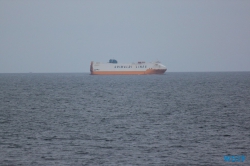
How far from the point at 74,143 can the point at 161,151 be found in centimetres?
601

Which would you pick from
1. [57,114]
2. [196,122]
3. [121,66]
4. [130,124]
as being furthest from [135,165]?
[121,66]

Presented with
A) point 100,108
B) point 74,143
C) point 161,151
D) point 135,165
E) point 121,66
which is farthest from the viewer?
point 121,66

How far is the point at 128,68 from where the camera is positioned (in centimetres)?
15650

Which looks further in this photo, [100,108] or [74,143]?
[100,108]

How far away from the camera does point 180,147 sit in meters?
25.0

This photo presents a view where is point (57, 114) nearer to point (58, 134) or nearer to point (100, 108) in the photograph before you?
point (100, 108)

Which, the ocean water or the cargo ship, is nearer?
the ocean water

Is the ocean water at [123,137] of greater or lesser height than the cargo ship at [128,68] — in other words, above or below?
below

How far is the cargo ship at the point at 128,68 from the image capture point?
153250 mm

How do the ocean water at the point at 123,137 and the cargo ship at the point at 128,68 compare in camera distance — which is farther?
the cargo ship at the point at 128,68

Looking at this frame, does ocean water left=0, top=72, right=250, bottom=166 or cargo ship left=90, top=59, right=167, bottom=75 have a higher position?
cargo ship left=90, top=59, right=167, bottom=75

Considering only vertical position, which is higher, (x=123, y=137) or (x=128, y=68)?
(x=128, y=68)

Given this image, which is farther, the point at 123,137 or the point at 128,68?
the point at 128,68

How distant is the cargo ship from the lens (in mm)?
153250
